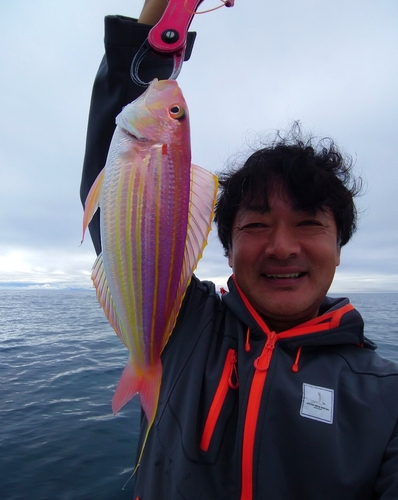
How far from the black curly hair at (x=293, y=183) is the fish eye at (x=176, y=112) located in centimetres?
79

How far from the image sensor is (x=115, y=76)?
197 centimetres

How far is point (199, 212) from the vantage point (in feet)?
5.43

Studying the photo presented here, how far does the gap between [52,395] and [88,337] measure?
554 centimetres

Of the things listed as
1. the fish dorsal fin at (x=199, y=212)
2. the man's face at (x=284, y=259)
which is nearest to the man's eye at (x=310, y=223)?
the man's face at (x=284, y=259)

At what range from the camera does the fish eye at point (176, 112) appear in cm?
158

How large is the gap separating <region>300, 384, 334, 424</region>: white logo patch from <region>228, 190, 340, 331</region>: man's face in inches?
18.4

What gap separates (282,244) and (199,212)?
1.99 feet

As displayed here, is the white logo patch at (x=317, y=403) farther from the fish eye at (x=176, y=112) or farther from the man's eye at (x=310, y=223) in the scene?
the fish eye at (x=176, y=112)

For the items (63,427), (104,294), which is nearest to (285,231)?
(104,294)

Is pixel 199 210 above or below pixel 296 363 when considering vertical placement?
above

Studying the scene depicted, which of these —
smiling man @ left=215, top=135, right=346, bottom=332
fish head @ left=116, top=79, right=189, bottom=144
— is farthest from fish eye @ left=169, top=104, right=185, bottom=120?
smiling man @ left=215, top=135, right=346, bottom=332

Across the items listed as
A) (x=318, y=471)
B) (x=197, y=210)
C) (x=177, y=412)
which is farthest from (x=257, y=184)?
(x=318, y=471)

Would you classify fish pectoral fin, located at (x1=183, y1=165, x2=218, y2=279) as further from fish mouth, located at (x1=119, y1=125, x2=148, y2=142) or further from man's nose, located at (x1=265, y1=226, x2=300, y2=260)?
man's nose, located at (x1=265, y1=226, x2=300, y2=260)

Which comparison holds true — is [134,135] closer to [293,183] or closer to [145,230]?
[145,230]
